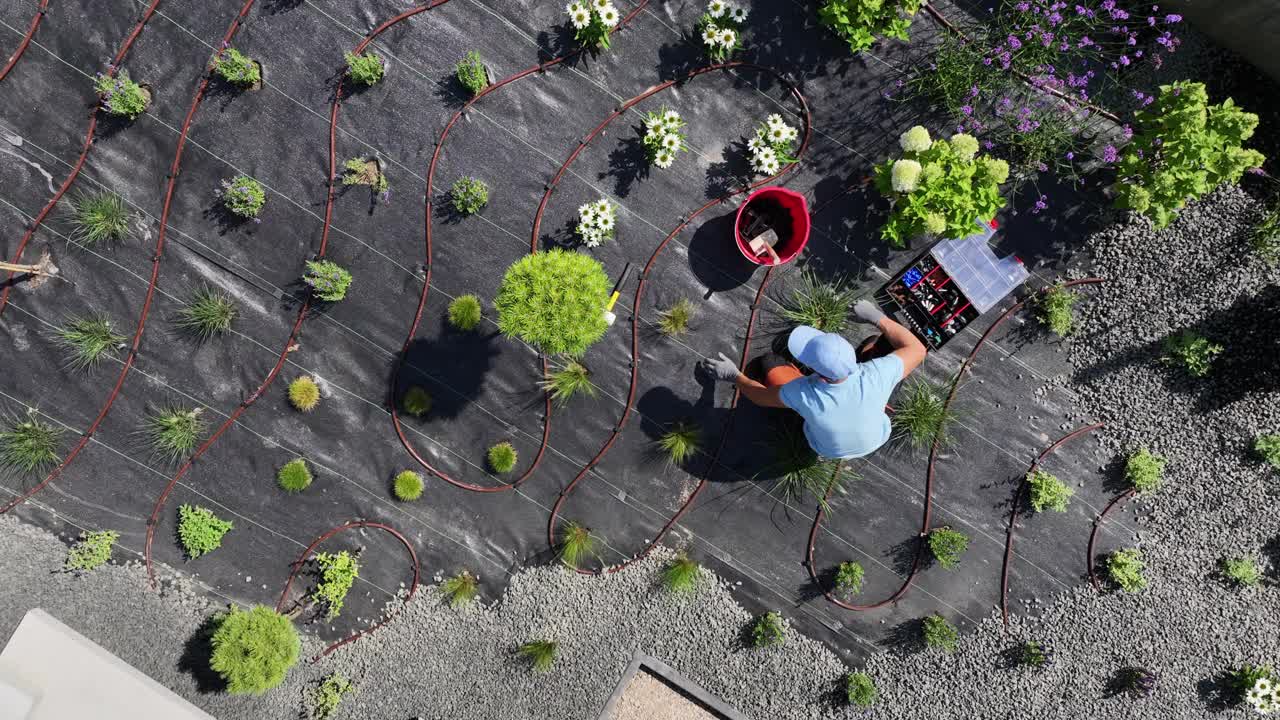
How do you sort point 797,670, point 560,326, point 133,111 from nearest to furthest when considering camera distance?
point 560,326 < point 133,111 < point 797,670

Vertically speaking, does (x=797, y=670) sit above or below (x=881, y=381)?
below

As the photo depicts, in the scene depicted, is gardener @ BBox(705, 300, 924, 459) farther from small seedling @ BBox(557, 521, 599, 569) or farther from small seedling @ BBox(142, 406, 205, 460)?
small seedling @ BBox(142, 406, 205, 460)

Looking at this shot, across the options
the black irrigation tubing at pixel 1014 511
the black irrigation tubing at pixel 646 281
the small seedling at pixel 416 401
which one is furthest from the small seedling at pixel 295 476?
the black irrigation tubing at pixel 1014 511

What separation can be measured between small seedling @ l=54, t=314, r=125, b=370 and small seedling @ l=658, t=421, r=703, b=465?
17.5ft

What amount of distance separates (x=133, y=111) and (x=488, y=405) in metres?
4.26

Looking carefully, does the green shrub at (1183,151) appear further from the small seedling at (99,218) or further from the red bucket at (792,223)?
the small seedling at (99,218)

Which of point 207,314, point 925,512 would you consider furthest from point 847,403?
point 207,314

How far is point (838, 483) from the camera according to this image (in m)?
6.06

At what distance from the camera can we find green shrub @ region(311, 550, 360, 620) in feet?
19.7

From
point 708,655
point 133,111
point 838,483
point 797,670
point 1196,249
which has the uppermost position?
point 1196,249

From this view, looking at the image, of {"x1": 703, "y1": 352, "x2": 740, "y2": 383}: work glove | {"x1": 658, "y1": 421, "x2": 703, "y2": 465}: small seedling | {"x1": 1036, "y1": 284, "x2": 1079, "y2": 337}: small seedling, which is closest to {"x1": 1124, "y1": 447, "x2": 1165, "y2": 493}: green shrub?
{"x1": 1036, "y1": 284, "x2": 1079, "y2": 337}: small seedling

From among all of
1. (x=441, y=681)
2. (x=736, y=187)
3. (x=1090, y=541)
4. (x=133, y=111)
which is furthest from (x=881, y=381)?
(x=133, y=111)

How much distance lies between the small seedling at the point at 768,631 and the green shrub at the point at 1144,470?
3.61 meters

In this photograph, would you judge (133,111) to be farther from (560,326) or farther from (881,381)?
(881,381)
